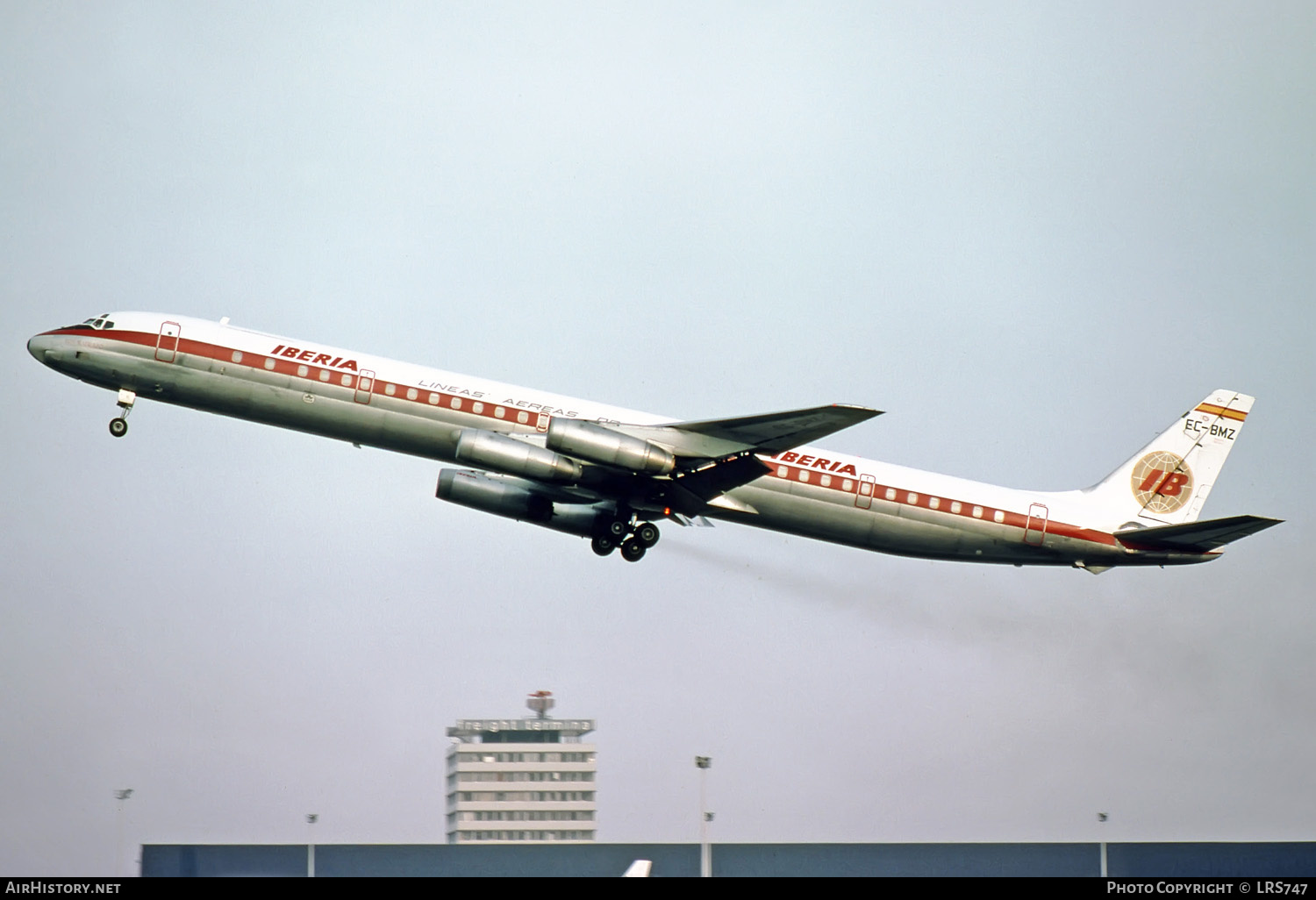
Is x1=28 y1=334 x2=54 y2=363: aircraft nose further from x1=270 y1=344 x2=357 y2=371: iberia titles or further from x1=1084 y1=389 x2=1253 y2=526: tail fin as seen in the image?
x1=1084 y1=389 x2=1253 y2=526: tail fin

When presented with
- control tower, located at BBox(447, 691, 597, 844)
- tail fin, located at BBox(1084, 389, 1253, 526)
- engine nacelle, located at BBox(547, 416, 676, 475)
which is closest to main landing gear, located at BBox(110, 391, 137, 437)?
engine nacelle, located at BBox(547, 416, 676, 475)

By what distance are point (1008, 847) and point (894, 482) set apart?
18.7 metres

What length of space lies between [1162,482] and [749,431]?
16.1 m

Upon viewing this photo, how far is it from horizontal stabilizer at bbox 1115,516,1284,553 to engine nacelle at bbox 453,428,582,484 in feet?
60.1

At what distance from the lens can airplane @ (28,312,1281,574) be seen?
4088cm

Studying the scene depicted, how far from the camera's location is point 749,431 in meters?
40.9

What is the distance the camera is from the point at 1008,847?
178 feet

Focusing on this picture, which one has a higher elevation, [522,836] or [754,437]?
[754,437]

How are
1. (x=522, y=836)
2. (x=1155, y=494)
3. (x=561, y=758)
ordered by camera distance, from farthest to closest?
(x=561, y=758) → (x=522, y=836) → (x=1155, y=494)

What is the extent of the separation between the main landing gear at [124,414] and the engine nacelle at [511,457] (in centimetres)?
993

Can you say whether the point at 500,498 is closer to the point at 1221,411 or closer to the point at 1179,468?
the point at 1179,468

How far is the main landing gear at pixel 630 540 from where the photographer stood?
44375 mm
